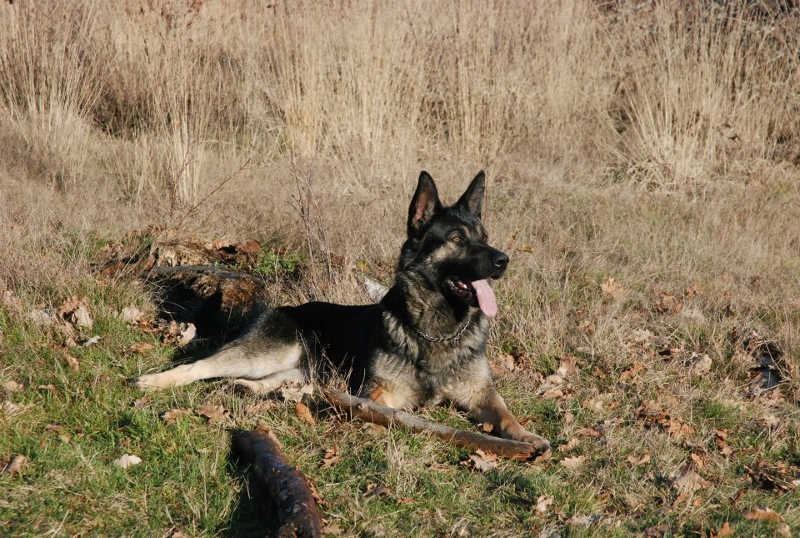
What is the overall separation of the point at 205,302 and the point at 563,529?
3279 mm

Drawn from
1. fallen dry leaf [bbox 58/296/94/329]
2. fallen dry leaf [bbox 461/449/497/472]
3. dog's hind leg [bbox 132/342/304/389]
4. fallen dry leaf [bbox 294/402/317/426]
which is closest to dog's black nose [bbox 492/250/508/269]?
fallen dry leaf [bbox 461/449/497/472]

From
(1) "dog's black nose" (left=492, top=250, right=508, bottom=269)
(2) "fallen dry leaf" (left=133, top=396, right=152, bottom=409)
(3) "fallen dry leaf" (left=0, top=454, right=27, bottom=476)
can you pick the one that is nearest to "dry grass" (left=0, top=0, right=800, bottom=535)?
(2) "fallen dry leaf" (left=133, top=396, right=152, bottom=409)

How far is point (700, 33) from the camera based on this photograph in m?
10.0

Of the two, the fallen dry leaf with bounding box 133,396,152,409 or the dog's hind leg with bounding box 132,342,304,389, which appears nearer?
the fallen dry leaf with bounding box 133,396,152,409

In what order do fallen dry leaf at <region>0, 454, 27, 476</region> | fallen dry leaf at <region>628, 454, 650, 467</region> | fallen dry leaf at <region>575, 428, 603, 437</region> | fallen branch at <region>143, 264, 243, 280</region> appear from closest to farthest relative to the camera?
fallen dry leaf at <region>0, 454, 27, 476</region> → fallen dry leaf at <region>628, 454, 650, 467</region> → fallen dry leaf at <region>575, 428, 603, 437</region> → fallen branch at <region>143, 264, 243, 280</region>

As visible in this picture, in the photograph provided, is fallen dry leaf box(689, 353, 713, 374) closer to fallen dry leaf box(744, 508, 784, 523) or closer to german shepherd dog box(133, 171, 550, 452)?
german shepherd dog box(133, 171, 550, 452)

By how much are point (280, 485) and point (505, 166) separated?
7.29m

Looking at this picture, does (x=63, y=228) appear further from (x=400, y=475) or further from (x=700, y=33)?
(x=700, y=33)

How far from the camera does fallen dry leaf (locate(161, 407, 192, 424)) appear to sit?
13.6 feet

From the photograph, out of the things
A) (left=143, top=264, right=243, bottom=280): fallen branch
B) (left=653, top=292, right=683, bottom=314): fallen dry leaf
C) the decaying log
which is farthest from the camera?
(left=653, top=292, right=683, bottom=314): fallen dry leaf

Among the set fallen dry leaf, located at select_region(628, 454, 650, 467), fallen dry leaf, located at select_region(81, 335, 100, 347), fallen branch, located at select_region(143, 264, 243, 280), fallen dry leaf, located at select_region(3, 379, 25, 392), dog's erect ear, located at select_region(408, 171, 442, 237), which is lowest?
fallen dry leaf, located at select_region(628, 454, 650, 467)

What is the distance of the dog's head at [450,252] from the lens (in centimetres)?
475

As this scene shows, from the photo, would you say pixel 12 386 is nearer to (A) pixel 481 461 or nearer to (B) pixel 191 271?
(B) pixel 191 271

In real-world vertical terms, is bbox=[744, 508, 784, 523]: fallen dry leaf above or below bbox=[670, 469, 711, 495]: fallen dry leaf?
above
